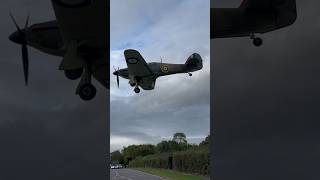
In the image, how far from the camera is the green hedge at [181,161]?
753cm

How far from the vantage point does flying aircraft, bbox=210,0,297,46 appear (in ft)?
20.5

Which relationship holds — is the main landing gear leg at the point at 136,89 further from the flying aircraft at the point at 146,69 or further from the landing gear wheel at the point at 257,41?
the landing gear wheel at the point at 257,41

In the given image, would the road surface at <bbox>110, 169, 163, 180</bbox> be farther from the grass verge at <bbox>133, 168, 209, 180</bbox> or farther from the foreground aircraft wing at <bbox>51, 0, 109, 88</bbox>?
the foreground aircraft wing at <bbox>51, 0, 109, 88</bbox>

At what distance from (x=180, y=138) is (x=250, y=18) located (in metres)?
1.66

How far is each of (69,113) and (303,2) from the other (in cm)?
309

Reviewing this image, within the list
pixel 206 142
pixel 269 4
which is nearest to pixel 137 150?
pixel 206 142

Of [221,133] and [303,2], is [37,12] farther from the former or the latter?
[303,2]

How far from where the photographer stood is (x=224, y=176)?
614cm

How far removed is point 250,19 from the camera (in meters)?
6.31

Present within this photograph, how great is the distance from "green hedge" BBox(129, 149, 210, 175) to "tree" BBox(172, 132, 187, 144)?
0.56 metres

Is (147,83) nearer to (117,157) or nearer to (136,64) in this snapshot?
(136,64)

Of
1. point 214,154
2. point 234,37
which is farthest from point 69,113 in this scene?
point 234,37

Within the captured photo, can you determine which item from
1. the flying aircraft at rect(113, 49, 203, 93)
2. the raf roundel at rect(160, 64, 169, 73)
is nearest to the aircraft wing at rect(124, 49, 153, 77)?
the flying aircraft at rect(113, 49, 203, 93)

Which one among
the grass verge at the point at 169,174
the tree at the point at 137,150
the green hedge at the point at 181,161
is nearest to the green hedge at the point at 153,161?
the green hedge at the point at 181,161
